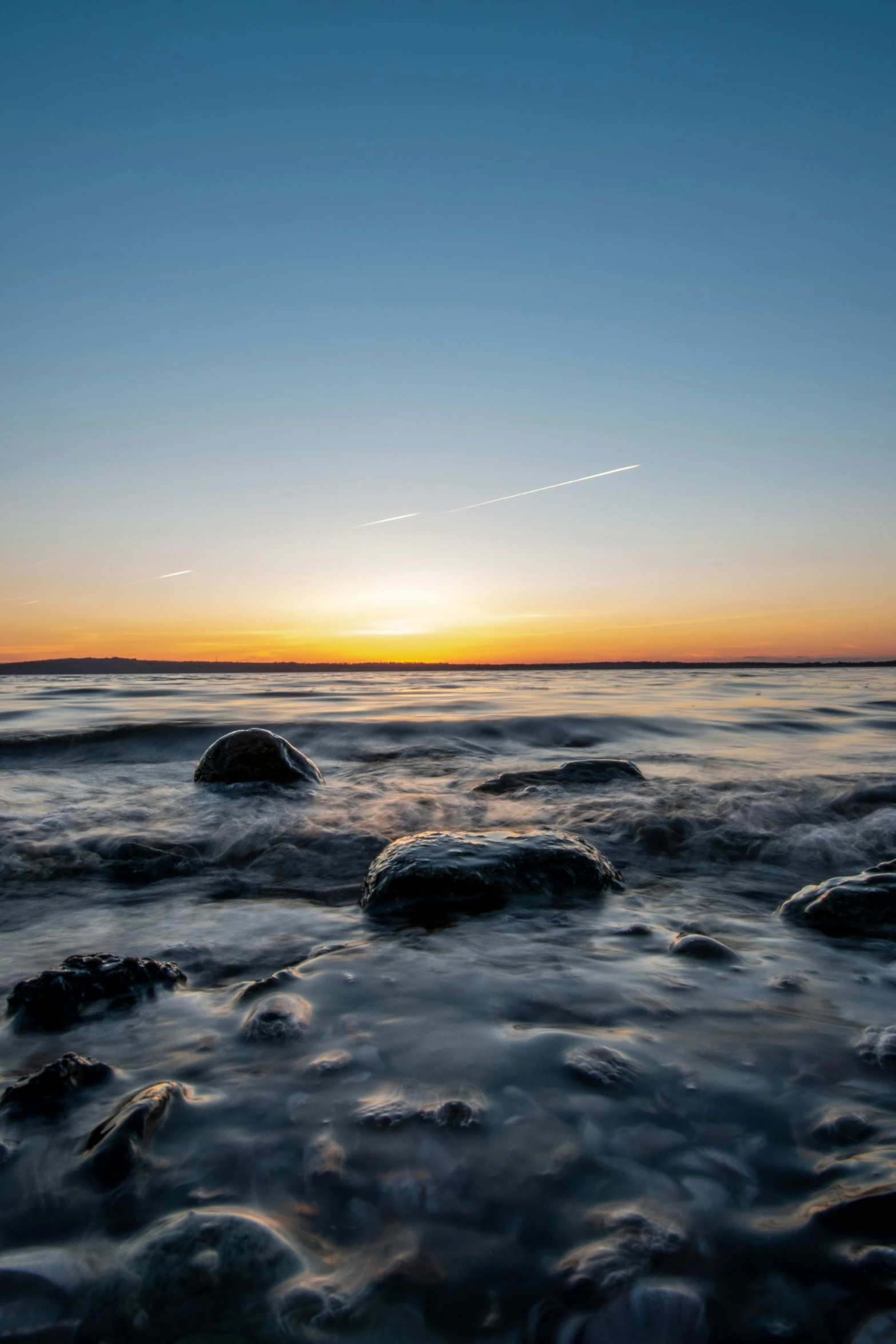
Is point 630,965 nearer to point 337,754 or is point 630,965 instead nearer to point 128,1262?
point 128,1262

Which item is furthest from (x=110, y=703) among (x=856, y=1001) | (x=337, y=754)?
(x=856, y=1001)

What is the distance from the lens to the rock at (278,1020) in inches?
80.0

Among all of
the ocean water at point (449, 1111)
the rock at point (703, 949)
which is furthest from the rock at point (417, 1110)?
the rock at point (703, 949)

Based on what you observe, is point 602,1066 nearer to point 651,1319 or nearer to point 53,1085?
point 651,1319

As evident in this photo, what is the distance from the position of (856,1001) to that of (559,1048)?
1.05 metres

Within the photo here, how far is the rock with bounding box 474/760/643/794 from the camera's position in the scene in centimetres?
626

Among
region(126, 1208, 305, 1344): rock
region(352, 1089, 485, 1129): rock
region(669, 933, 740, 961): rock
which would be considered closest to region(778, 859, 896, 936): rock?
region(669, 933, 740, 961): rock

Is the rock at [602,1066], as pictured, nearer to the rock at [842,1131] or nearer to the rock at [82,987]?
the rock at [842,1131]

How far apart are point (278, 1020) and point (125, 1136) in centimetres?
62

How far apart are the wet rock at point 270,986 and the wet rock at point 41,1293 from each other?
1.01 metres

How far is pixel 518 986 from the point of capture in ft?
7.77

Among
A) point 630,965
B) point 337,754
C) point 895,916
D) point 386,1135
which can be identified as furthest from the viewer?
point 337,754

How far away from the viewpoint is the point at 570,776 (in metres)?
6.43

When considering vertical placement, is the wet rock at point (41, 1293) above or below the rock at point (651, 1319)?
above
